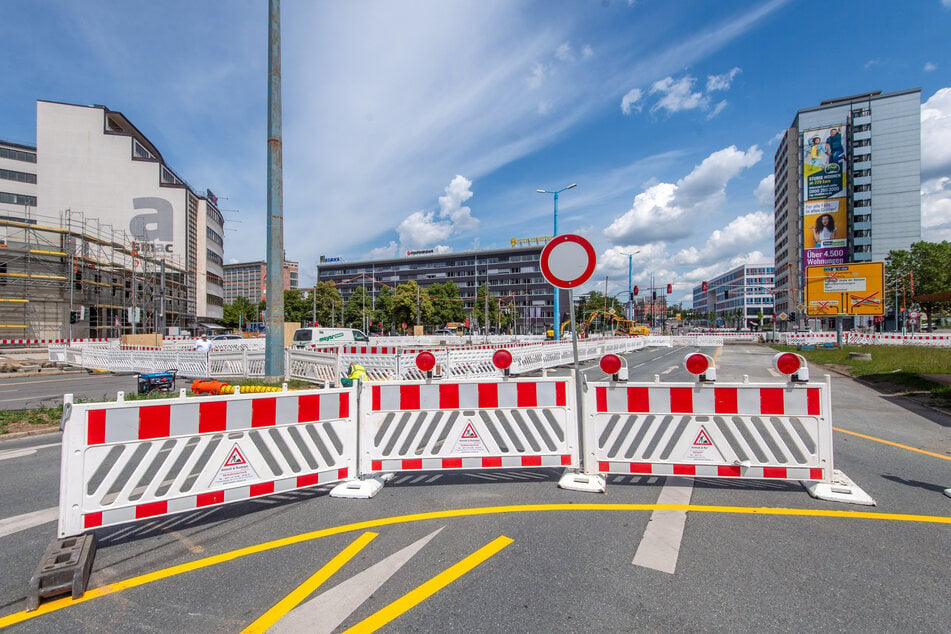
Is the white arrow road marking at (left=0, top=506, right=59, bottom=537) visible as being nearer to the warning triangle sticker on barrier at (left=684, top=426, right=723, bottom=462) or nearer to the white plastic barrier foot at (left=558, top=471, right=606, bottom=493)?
the white plastic barrier foot at (left=558, top=471, right=606, bottom=493)

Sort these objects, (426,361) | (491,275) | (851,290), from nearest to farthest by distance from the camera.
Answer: (426,361)
(851,290)
(491,275)

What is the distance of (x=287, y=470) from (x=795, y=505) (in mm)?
4674

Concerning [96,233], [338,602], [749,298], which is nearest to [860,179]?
[749,298]

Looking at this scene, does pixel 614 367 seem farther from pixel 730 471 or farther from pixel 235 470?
pixel 235 470

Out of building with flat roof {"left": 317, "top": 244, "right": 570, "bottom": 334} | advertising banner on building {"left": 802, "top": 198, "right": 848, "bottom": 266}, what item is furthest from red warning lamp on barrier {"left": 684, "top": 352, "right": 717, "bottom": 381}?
building with flat roof {"left": 317, "top": 244, "right": 570, "bottom": 334}

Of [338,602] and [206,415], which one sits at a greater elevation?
[206,415]

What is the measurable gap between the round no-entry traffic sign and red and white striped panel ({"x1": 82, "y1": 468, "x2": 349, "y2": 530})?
3049 millimetres

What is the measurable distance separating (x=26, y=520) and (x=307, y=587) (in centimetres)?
305

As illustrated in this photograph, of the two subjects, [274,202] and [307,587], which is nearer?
[307,587]

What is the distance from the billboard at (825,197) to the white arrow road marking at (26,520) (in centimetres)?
9487

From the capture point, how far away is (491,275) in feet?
381

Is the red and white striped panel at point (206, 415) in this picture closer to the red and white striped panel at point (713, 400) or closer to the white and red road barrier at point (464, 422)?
the white and red road barrier at point (464, 422)

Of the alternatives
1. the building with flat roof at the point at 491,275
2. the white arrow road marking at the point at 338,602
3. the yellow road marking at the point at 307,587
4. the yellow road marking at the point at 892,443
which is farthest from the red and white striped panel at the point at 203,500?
the building with flat roof at the point at 491,275

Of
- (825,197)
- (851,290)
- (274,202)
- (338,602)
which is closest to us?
(338,602)
